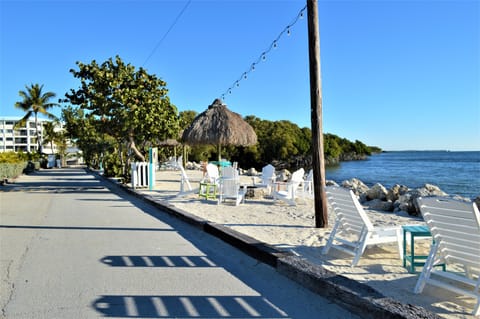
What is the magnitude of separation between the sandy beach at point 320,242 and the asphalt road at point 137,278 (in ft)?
2.13

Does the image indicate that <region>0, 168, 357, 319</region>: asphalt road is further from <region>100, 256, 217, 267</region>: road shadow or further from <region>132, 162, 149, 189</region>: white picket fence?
<region>132, 162, 149, 189</region>: white picket fence

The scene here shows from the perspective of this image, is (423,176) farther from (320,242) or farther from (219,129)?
(320,242)

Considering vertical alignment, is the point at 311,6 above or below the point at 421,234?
above

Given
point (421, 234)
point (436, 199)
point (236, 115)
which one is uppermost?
point (236, 115)

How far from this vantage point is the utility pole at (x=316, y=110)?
24.2 ft

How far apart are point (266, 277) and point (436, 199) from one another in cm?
208

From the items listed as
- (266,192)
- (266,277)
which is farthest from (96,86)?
(266,277)

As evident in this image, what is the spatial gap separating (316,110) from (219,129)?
36.0 ft

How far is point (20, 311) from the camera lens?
3.86 m

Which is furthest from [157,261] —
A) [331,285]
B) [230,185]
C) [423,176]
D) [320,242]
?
[423,176]

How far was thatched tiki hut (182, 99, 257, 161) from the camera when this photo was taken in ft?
59.3

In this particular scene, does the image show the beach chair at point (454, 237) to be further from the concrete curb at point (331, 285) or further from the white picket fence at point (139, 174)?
the white picket fence at point (139, 174)

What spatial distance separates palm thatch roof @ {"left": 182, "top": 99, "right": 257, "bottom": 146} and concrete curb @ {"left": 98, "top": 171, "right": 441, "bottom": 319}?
1154cm

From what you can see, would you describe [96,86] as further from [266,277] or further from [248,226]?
[266,277]
